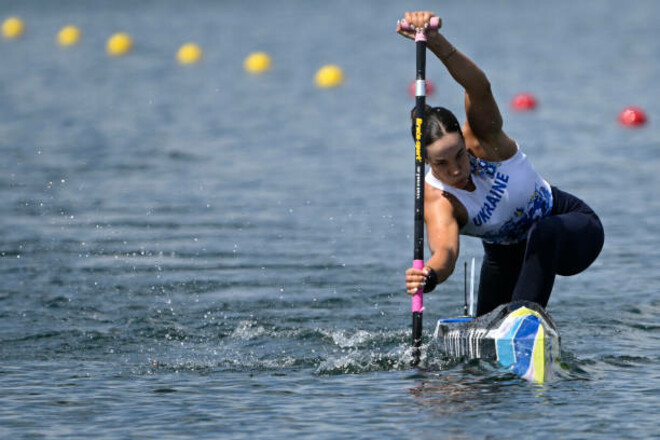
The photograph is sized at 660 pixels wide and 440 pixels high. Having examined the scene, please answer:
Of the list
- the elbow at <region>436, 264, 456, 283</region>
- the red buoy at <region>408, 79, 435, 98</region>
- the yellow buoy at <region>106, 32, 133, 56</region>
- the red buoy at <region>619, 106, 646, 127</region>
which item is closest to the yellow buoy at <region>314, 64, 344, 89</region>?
the red buoy at <region>408, 79, 435, 98</region>

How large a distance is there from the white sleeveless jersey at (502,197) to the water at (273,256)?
0.97 m

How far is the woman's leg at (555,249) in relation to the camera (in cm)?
757

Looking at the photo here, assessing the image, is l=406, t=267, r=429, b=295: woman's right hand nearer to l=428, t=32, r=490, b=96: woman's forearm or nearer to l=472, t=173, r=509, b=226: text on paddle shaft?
l=472, t=173, r=509, b=226: text on paddle shaft

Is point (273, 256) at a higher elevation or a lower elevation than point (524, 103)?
lower

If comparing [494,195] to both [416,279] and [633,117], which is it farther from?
[633,117]

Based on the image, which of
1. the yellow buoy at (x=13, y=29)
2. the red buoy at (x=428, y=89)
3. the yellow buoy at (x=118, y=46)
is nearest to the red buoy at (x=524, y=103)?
the red buoy at (x=428, y=89)

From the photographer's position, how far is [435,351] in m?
8.44

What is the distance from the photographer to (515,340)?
772cm

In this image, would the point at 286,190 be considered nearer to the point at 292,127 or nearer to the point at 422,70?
the point at 292,127

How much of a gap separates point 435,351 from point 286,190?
8109mm

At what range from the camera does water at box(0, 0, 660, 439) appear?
754cm

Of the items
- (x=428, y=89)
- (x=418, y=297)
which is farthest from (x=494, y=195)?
(x=428, y=89)

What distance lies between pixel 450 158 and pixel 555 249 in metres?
0.90

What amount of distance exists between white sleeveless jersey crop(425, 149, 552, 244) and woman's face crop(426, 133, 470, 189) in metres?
0.13
